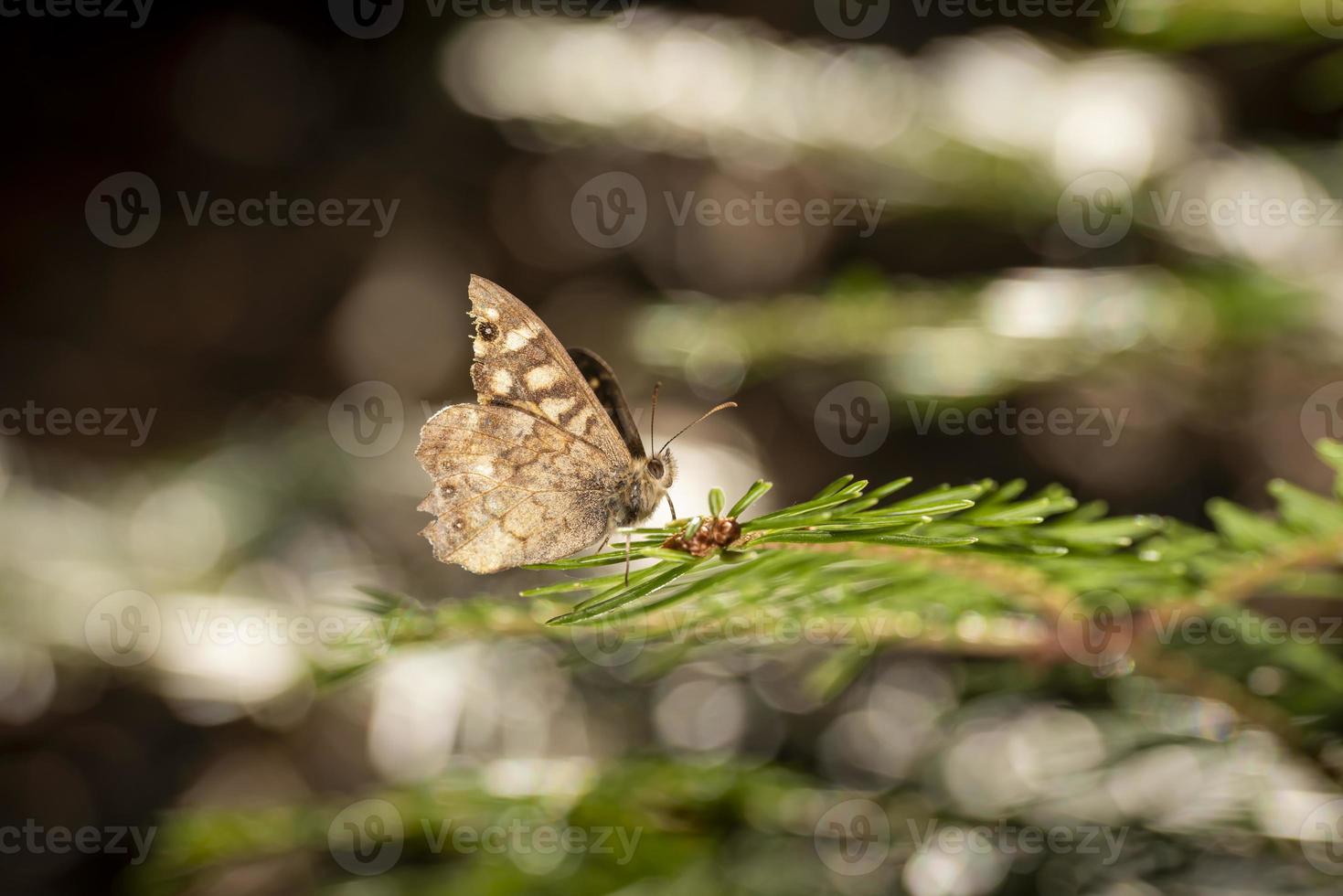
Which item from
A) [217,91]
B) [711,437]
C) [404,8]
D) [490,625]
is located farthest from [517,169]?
[490,625]

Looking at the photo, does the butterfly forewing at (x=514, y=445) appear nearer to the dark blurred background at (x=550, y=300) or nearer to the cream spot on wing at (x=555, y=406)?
the cream spot on wing at (x=555, y=406)

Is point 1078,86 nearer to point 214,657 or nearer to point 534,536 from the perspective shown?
point 534,536

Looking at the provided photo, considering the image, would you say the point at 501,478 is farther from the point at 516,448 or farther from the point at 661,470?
the point at 661,470

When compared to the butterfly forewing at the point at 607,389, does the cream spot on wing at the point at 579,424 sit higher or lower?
lower

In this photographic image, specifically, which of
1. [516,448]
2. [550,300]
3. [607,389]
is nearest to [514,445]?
[516,448]

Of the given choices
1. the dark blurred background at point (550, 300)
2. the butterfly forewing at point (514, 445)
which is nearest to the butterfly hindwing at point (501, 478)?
the butterfly forewing at point (514, 445)

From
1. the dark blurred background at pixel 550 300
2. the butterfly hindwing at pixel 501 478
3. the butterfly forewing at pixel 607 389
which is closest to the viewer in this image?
the butterfly hindwing at pixel 501 478
